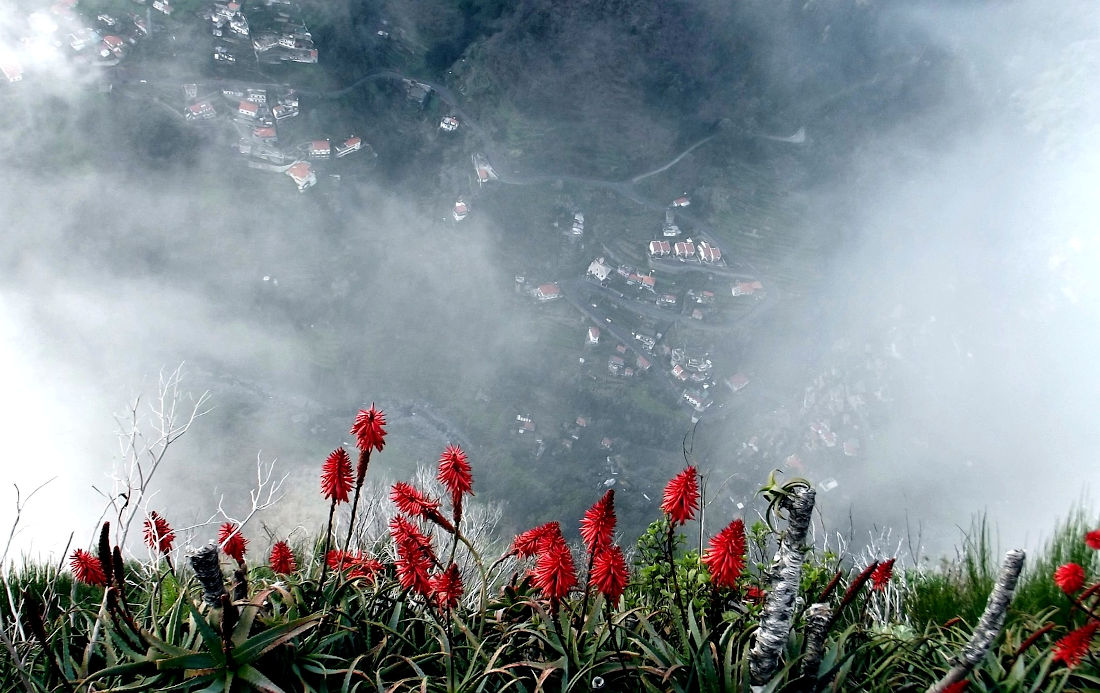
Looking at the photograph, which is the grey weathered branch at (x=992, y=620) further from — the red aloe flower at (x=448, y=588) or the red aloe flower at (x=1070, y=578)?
the red aloe flower at (x=448, y=588)

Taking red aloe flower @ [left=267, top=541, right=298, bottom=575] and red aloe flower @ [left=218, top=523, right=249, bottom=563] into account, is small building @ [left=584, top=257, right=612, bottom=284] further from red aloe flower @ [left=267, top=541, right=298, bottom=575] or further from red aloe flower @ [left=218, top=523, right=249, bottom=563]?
red aloe flower @ [left=218, top=523, right=249, bottom=563]

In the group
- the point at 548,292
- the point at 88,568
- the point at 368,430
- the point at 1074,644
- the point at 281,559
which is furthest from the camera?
the point at 548,292

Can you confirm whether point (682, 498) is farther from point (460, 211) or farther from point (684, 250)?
point (460, 211)

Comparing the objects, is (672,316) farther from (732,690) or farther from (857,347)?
(732,690)

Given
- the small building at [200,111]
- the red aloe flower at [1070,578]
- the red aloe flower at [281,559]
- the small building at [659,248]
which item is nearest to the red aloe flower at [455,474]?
the red aloe flower at [281,559]

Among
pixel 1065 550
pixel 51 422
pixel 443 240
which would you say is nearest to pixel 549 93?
pixel 443 240

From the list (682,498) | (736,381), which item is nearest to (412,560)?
(682,498)
